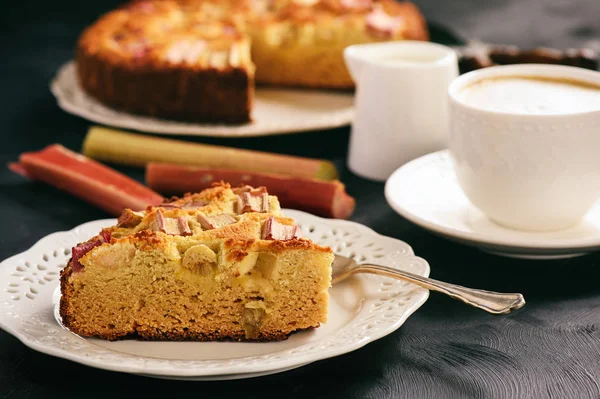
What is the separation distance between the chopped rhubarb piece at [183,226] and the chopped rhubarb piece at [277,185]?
845mm

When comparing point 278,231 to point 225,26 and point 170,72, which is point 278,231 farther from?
point 225,26

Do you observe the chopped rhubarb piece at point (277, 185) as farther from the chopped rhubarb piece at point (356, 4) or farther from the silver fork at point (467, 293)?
the chopped rhubarb piece at point (356, 4)

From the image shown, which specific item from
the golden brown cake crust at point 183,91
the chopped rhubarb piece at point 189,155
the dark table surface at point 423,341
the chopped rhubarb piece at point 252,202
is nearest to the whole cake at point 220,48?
the golden brown cake crust at point 183,91

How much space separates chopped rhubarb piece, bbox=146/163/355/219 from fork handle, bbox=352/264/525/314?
2.49ft

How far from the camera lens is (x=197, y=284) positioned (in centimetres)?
230

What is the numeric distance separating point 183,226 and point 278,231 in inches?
10.0

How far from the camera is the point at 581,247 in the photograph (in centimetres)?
263

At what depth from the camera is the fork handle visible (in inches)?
90.6

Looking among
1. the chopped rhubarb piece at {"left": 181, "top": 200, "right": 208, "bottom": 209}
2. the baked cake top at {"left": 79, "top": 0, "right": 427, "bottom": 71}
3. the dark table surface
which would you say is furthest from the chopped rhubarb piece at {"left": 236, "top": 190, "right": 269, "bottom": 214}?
the baked cake top at {"left": 79, "top": 0, "right": 427, "bottom": 71}

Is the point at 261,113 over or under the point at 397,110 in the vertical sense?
under

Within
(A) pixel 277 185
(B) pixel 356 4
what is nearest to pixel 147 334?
(A) pixel 277 185

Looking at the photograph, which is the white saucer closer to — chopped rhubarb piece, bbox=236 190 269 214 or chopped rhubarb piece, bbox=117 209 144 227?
chopped rhubarb piece, bbox=236 190 269 214

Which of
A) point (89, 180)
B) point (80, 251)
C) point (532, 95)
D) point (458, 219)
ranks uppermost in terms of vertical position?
point (532, 95)

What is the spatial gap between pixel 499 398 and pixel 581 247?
70cm
